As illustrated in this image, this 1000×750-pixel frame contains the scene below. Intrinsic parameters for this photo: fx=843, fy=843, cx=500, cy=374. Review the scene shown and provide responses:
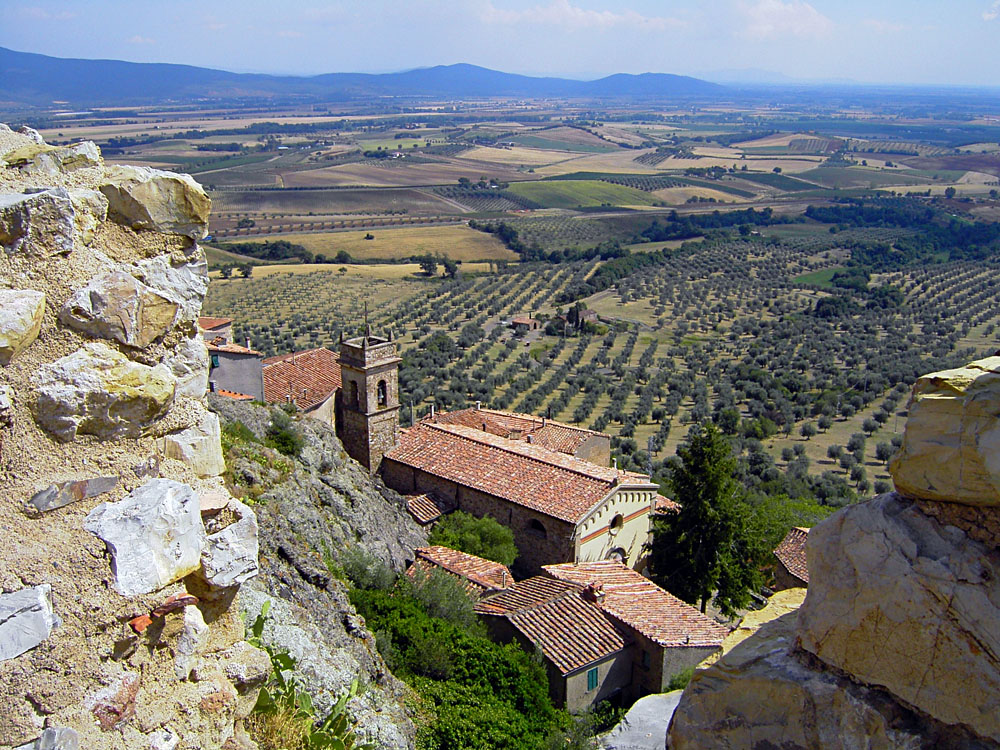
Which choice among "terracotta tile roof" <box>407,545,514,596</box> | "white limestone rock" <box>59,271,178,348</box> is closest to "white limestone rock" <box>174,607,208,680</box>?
"white limestone rock" <box>59,271,178,348</box>

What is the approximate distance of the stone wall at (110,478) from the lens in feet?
11.9

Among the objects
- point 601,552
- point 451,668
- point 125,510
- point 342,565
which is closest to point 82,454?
point 125,510

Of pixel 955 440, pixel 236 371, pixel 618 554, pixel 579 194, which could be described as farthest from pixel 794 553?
pixel 579 194

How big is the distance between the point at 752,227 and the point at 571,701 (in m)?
112

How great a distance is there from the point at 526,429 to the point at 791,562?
10.0 metres

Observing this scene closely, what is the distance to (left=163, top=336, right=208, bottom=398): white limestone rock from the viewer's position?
14.8 ft

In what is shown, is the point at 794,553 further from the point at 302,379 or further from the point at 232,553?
the point at 232,553

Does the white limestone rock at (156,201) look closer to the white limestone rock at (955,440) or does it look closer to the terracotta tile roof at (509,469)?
the white limestone rock at (955,440)

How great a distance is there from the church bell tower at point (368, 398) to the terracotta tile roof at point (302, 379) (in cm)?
65

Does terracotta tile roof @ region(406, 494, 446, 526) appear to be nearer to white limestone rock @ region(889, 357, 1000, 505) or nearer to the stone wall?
the stone wall

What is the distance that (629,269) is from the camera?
89.0 meters

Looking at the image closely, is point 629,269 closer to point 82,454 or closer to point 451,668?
point 451,668

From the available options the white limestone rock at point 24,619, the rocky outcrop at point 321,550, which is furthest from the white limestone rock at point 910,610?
the rocky outcrop at point 321,550

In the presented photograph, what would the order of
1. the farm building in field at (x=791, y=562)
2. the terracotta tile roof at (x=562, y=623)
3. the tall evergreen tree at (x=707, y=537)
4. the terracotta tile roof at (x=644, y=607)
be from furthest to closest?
the farm building in field at (x=791, y=562) → the tall evergreen tree at (x=707, y=537) → the terracotta tile roof at (x=644, y=607) → the terracotta tile roof at (x=562, y=623)
